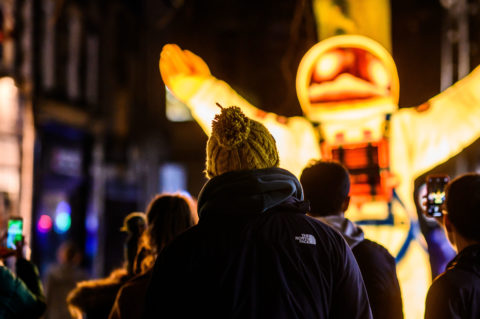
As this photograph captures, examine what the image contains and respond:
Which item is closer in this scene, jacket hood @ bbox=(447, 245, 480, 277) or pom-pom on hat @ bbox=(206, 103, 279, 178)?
pom-pom on hat @ bbox=(206, 103, 279, 178)

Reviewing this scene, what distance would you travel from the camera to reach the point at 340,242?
5.94ft

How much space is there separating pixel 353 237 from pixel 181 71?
8.06 feet

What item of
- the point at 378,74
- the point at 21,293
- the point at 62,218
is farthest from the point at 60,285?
the point at 62,218

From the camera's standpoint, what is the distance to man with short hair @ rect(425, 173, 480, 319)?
2.04 meters

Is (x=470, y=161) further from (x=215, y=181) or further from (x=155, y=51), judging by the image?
(x=215, y=181)

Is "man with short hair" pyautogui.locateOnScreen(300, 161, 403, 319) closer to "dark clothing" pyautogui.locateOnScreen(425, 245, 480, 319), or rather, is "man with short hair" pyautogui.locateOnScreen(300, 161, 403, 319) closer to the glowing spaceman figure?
"dark clothing" pyautogui.locateOnScreen(425, 245, 480, 319)

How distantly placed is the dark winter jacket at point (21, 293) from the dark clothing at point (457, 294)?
207cm

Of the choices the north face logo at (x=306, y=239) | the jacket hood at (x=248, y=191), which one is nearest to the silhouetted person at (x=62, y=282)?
the jacket hood at (x=248, y=191)

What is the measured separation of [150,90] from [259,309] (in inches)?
628

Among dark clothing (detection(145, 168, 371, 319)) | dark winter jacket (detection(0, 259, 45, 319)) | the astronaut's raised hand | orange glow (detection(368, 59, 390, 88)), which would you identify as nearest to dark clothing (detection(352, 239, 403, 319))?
dark clothing (detection(145, 168, 371, 319))

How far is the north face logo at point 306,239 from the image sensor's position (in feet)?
5.72

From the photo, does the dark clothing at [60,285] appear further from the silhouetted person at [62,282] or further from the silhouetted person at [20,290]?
the silhouetted person at [20,290]

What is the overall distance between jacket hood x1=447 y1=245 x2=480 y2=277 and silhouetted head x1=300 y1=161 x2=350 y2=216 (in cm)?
68

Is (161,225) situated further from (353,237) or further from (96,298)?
(353,237)
